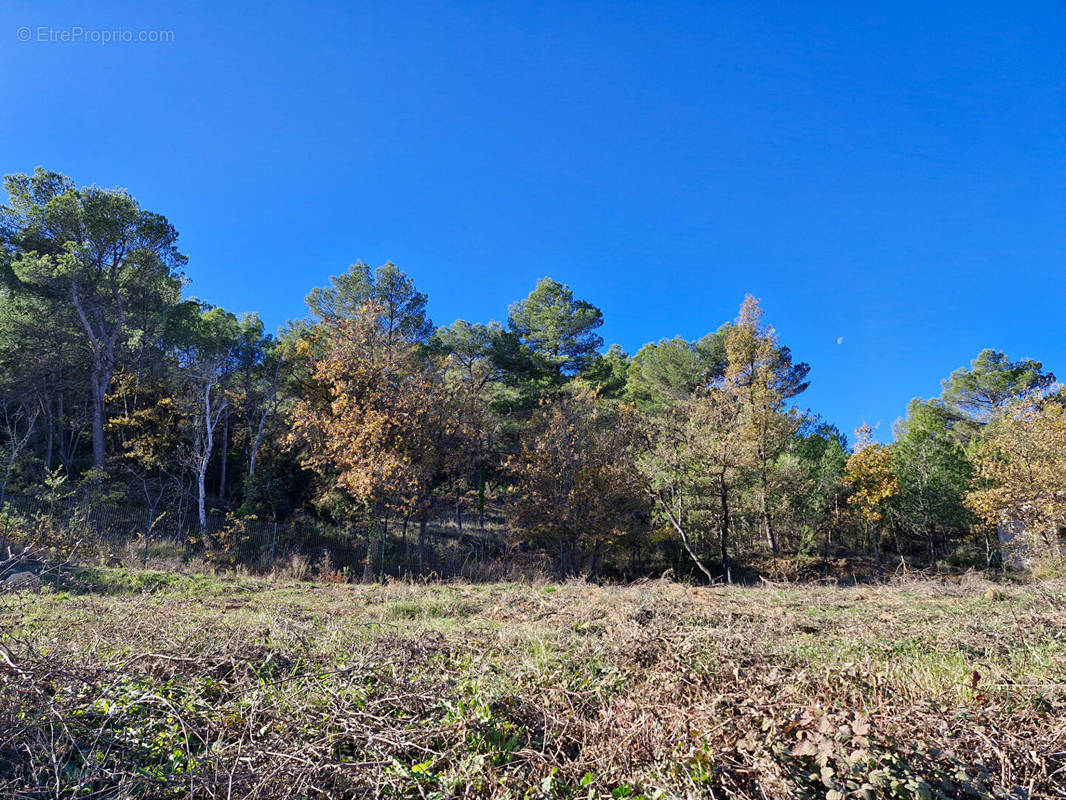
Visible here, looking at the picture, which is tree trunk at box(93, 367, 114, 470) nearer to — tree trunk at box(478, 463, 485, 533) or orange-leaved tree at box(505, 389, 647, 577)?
tree trunk at box(478, 463, 485, 533)

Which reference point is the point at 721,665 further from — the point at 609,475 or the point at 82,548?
the point at 82,548

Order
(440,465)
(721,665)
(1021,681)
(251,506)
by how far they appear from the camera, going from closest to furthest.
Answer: (1021,681), (721,665), (440,465), (251,506)

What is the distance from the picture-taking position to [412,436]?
54.2 ft

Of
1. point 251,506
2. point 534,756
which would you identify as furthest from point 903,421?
point 534,756

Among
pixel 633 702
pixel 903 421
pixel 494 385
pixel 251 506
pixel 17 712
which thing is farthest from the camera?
pixel 903 421

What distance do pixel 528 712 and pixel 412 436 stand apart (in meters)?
13.5

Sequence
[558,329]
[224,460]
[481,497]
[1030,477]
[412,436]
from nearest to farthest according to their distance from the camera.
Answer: [412,436]
[1030,477]
[224,460]
[481,497]
[558,329]

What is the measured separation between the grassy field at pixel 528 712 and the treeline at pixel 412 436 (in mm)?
10981

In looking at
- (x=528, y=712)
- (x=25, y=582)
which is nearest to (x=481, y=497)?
(x=25, y=582)

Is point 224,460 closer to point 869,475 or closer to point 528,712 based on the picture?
point 528,712

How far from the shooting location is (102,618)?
244 inches

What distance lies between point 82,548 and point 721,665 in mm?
15502

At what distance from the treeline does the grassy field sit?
36.0ft

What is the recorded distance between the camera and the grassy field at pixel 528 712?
8.83ft
